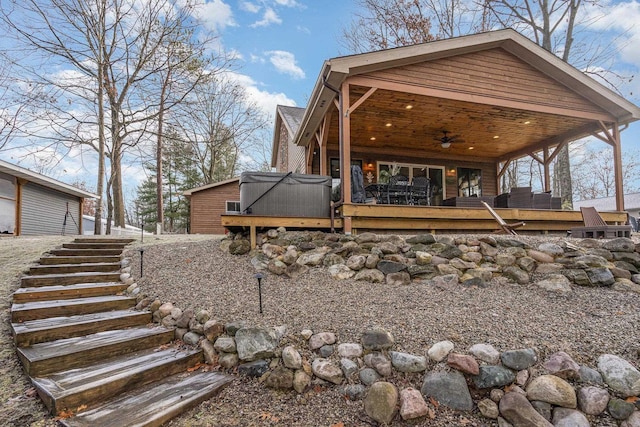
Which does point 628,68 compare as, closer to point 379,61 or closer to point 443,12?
point 443,12

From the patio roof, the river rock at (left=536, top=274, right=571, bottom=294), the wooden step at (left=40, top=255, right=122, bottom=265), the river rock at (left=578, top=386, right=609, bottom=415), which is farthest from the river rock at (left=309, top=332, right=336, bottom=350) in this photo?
the patio roof

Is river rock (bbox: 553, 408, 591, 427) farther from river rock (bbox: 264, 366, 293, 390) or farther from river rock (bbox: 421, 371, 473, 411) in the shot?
river rock (bbox: 264, 366, 293, 390)

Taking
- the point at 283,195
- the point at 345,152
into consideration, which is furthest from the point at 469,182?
the point at 283,195

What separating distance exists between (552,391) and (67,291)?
4840 millimetres

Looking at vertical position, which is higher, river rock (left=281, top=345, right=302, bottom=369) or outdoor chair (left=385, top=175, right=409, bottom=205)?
outdoor chair (left=385, top=175, right=409, bottom=205)

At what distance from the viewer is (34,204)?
35.2 feet

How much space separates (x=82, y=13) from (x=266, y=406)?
14.1 meters

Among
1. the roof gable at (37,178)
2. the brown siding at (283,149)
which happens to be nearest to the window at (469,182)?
the brown siding at (283,149)

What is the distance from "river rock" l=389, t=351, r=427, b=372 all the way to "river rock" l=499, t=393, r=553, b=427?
0.55m

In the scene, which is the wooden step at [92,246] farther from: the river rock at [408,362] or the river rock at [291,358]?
the river rock at [408,362]

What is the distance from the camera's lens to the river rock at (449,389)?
2.23 m

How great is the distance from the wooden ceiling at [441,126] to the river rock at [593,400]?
5394 mm

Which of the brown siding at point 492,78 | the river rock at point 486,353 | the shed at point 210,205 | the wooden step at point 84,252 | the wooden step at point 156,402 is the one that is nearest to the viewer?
the wooden step at point 156,402

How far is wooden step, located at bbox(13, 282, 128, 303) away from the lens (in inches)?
137
